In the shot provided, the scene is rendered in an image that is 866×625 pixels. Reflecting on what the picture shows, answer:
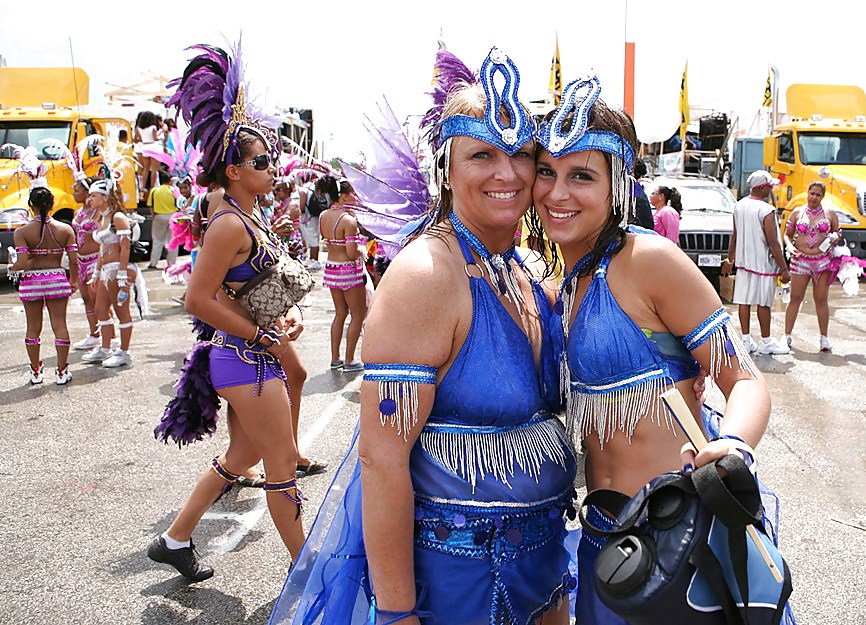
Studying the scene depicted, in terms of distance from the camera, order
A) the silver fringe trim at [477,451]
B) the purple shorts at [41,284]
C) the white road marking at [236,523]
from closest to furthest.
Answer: the silver fringe trim at [477,451], the white road marking at [236,523], the purple shorts at [41,284]

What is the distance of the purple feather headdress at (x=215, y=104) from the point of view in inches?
140

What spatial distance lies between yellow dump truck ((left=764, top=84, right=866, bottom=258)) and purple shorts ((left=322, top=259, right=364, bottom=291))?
9308mm

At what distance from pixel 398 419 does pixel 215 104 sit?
2437mm

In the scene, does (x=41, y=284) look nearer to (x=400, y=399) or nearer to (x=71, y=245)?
(x=71, y=245)

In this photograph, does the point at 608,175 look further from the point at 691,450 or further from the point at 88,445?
the point at 88,445

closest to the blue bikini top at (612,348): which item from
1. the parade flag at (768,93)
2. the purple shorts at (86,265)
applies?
the purple shorts at (86,265)

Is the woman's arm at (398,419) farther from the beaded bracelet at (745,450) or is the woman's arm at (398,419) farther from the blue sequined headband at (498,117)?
the beaded bracelet at (745,450)

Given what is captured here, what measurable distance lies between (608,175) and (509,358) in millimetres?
557

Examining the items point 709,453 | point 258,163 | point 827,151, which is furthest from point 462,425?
point 827,151

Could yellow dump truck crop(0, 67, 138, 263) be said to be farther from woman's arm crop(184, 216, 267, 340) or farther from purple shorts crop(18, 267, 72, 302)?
woman's arm crop(184, 216, 267, 340)

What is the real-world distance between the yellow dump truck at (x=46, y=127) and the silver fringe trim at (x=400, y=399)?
40.2ft

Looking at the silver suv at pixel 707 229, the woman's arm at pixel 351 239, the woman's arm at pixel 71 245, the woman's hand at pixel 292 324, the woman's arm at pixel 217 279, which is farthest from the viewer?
the silver suv at pixel 707 229

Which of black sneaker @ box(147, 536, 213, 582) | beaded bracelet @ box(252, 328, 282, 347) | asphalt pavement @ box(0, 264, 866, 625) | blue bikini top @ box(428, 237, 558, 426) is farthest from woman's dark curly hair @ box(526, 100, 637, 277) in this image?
black sneaker @ box(147, 536, 213, 582)

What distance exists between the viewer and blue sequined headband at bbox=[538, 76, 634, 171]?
75.3 inches
